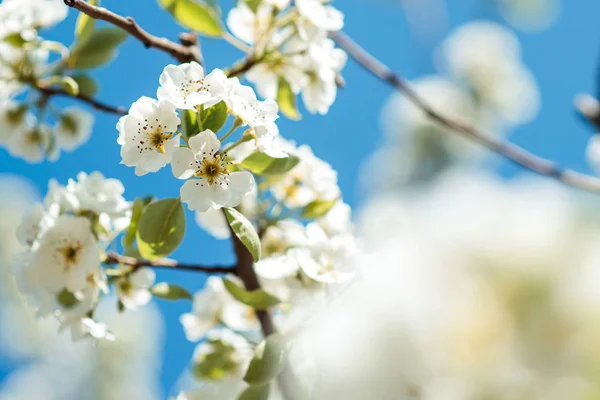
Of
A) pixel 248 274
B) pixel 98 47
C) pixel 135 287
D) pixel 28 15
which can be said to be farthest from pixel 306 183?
pixel 28 15

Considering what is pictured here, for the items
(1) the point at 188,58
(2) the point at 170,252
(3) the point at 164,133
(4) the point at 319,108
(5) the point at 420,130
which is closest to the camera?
(3) the point at 164,133

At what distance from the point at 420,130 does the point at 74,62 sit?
4.21m

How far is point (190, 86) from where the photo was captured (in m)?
0.75

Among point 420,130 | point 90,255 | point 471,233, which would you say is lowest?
point 420,130

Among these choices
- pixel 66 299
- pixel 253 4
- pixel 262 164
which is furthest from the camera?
pixel 253 4

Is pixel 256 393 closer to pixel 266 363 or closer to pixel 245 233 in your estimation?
pixel 266 363

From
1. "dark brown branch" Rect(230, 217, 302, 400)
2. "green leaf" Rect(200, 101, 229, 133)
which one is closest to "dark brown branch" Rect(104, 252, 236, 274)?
"dark brown branch" Rect(230, 217, 302, 400)

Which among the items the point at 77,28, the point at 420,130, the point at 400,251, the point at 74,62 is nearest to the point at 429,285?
the point at 400,251

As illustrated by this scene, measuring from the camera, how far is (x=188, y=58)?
0.96m

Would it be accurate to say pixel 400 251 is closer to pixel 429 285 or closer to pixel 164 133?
pixel 429 285

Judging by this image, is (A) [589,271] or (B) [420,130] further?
(B) [420,130]

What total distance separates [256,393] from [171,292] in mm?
228

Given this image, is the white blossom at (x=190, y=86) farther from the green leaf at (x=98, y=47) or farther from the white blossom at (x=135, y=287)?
the green leaf at (x=98, y=47)

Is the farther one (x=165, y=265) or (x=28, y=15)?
(x=28, y=15)
